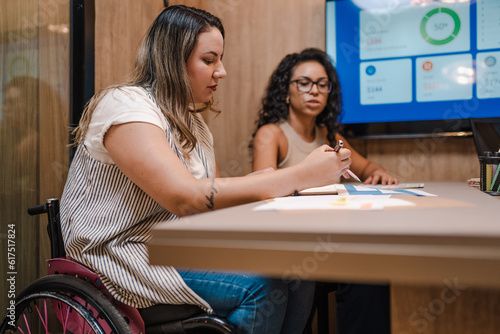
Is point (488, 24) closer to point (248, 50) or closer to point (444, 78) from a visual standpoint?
point (444, 78)

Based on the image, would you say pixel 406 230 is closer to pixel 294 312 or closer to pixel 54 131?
pixel 294 312

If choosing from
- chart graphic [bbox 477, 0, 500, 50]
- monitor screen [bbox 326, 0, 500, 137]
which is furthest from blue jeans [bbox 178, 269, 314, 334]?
chart graphic [bbox 477, 0, 500, 50]

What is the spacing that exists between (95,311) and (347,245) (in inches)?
22.8

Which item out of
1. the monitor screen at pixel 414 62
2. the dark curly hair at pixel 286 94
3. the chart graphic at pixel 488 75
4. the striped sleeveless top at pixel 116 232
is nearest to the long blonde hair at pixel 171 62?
the striped sleeveless top at pixel 116 232

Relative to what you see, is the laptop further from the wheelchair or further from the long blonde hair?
the wheelchair

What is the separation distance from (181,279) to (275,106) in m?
1.34

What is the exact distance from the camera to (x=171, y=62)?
109cm

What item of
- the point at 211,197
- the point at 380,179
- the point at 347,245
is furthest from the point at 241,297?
the point at 380,179

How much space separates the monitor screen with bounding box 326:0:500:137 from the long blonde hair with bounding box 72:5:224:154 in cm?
114

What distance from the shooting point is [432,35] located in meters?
1.97

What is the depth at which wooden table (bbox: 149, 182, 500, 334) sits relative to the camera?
43 cm

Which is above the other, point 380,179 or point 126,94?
point 126,94

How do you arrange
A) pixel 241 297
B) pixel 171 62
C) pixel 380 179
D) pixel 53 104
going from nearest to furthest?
pixel 241 297 < pixel 171 62 < pixel 53 104 < pixel 380 179

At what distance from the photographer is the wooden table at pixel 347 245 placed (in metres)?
0.43
